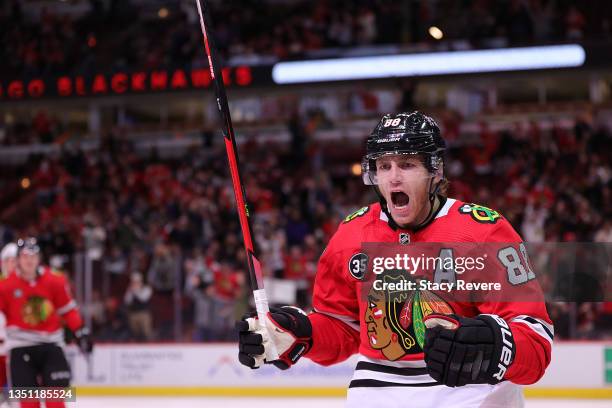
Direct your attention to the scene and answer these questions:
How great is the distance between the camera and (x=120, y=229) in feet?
35.1

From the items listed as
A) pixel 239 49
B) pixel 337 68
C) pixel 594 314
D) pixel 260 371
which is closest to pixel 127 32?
pixel 239 49

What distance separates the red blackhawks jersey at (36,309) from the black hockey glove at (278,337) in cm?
369

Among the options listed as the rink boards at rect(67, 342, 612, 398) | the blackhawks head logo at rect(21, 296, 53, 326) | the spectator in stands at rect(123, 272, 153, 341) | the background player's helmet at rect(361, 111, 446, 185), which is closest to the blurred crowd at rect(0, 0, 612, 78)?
the spectator in stands at rect(123, 272, 153, 341)

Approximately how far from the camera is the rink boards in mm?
8602

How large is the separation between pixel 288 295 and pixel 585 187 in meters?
4.00

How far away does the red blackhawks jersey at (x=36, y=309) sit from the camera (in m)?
5.70

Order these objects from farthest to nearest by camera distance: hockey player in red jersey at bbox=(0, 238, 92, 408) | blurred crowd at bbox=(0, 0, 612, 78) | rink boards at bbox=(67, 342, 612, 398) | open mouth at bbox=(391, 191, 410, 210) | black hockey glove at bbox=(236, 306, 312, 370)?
blurred crowd at bbox=(0, 0, 612, 78)
rink boards at bbox=(67, 342, 612, 398)
hockey player in red jersey at bbox=(0, 238, 92, 408)
open mouth at bbox=(391, 191, 410, 210)
black hockey glove at bbox=(236, 306, 312, 370)

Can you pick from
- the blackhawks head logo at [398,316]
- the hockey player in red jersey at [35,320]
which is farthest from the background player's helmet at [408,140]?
the hockey player in red jersey at [35,320]

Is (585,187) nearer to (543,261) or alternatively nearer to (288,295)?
(288,295)

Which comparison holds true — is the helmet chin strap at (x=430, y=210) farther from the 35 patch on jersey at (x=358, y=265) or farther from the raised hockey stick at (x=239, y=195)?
the raised hockey stick at (x=239, y=195)

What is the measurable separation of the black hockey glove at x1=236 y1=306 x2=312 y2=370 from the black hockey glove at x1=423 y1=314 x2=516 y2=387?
544mm

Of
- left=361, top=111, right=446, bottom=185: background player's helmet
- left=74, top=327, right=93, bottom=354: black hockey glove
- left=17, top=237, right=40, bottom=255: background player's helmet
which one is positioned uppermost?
left=361, top=111, right=446, bottom=185: background player's helmet

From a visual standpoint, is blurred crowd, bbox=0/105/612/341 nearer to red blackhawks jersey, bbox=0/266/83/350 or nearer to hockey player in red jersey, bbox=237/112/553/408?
red blackhawks jersey, bbox=0/266/83/350

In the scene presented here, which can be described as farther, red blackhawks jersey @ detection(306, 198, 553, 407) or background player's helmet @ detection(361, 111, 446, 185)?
background player's helmet @ detection(361, 111, 446, 185)
